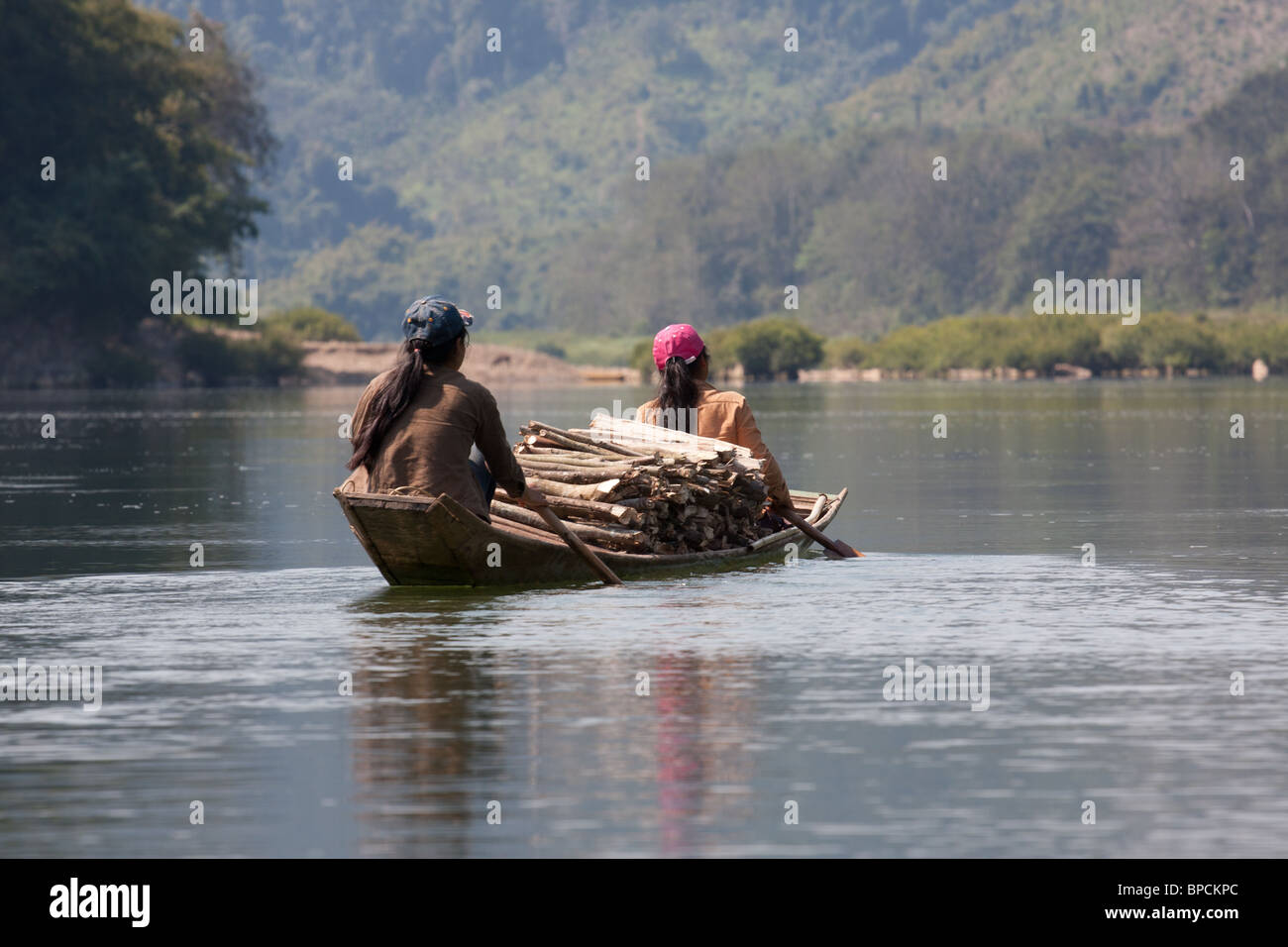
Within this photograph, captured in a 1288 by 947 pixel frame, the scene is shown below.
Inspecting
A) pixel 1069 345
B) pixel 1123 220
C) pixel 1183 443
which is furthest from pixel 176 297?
pixel 1123 220

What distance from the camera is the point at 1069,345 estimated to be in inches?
4476

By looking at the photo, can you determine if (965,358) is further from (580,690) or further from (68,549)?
(580,690)

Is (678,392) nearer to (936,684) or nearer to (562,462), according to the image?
(562,462)

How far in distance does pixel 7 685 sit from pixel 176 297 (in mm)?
80556

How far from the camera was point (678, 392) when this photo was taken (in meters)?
19.0

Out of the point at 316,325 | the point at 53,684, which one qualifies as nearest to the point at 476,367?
the point at 316,325

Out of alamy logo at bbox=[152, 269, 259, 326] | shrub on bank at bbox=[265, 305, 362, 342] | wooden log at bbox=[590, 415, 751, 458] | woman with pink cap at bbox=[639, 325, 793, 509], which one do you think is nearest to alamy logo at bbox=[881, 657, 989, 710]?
wooden log at bbox=[590, 415, 751, 458]

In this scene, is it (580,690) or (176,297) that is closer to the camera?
(580,690)

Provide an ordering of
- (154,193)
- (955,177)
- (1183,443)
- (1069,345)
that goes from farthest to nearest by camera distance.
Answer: (955,177) < (1069,345) < (154,193) < (1183,443)

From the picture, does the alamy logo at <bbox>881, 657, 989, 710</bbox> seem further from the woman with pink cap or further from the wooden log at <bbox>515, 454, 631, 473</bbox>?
the woman with pink cap

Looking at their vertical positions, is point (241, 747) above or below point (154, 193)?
below
